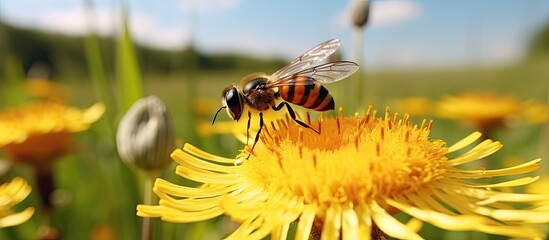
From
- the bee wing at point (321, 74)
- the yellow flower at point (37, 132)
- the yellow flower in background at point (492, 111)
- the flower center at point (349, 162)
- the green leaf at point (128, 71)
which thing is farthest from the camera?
the yellow flower in background at point (492, 111)

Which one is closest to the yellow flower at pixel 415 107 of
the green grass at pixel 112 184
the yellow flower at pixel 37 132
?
the green grass at pixel 112 184

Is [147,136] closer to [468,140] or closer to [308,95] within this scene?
[308,95]

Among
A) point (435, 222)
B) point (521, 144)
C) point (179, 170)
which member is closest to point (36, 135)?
point (179, 170)

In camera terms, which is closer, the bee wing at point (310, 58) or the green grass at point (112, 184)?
the bee wing at point (310, 58)

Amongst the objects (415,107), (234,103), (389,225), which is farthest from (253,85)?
(415,107)

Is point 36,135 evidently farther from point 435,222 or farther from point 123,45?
point 435,222

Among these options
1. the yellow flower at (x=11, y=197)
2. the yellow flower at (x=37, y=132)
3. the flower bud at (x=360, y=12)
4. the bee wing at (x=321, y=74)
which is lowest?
the yellow flower at (x=37, y=132)

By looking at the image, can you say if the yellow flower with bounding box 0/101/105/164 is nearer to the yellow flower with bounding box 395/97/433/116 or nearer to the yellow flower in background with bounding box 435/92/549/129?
the yellow flower with bounding box 395/97/433/116

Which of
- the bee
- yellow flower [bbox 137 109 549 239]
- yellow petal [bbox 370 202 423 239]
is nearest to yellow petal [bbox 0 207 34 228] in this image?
yellow flower [bbox 137 109 549 239]

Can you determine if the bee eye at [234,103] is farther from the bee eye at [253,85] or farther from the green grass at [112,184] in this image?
the green grass at [112,184]
